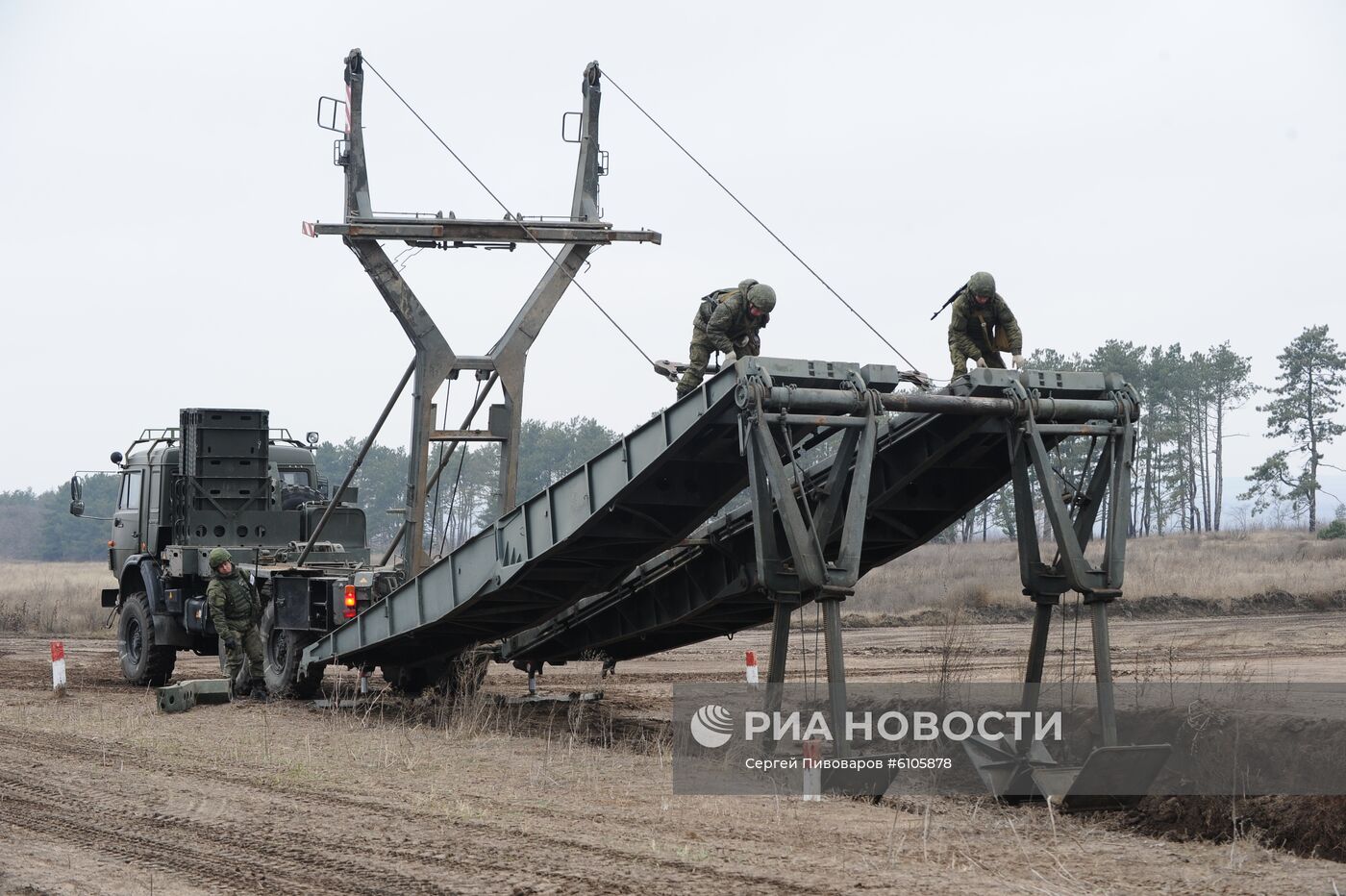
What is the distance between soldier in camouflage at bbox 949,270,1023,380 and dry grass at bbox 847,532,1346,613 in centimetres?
1742

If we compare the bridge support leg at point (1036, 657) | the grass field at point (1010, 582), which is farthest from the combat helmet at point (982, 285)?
the grass field at point (1010, 582)

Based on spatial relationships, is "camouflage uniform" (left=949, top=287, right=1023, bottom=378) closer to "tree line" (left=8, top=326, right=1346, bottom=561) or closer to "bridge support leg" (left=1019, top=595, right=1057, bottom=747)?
"bridge support leg" (left=1019, top=595, right=1057, bottom=747)

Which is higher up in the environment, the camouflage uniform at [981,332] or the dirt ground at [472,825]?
the camouflage uniform at [981,332]

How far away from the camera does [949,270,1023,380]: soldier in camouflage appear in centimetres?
1216

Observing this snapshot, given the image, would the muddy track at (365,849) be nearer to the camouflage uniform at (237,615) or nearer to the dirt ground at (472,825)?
Answer: the dirt ground at (472,825)

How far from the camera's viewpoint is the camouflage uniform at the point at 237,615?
55.3ft

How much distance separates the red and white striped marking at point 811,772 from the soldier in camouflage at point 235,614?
8971 mm

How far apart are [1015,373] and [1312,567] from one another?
29.5 m

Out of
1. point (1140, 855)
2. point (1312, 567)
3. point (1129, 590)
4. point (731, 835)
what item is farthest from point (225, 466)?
point (1312, 567)

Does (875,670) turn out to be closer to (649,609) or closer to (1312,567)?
(649,609)

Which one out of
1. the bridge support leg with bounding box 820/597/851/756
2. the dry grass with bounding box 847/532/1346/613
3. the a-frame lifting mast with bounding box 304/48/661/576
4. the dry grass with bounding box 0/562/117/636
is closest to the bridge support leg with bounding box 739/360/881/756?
the bridge support leg with bounding box 820/597/851/756

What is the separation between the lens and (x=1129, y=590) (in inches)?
1272

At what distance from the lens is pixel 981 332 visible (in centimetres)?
1245

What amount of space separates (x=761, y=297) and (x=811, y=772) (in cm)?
424
